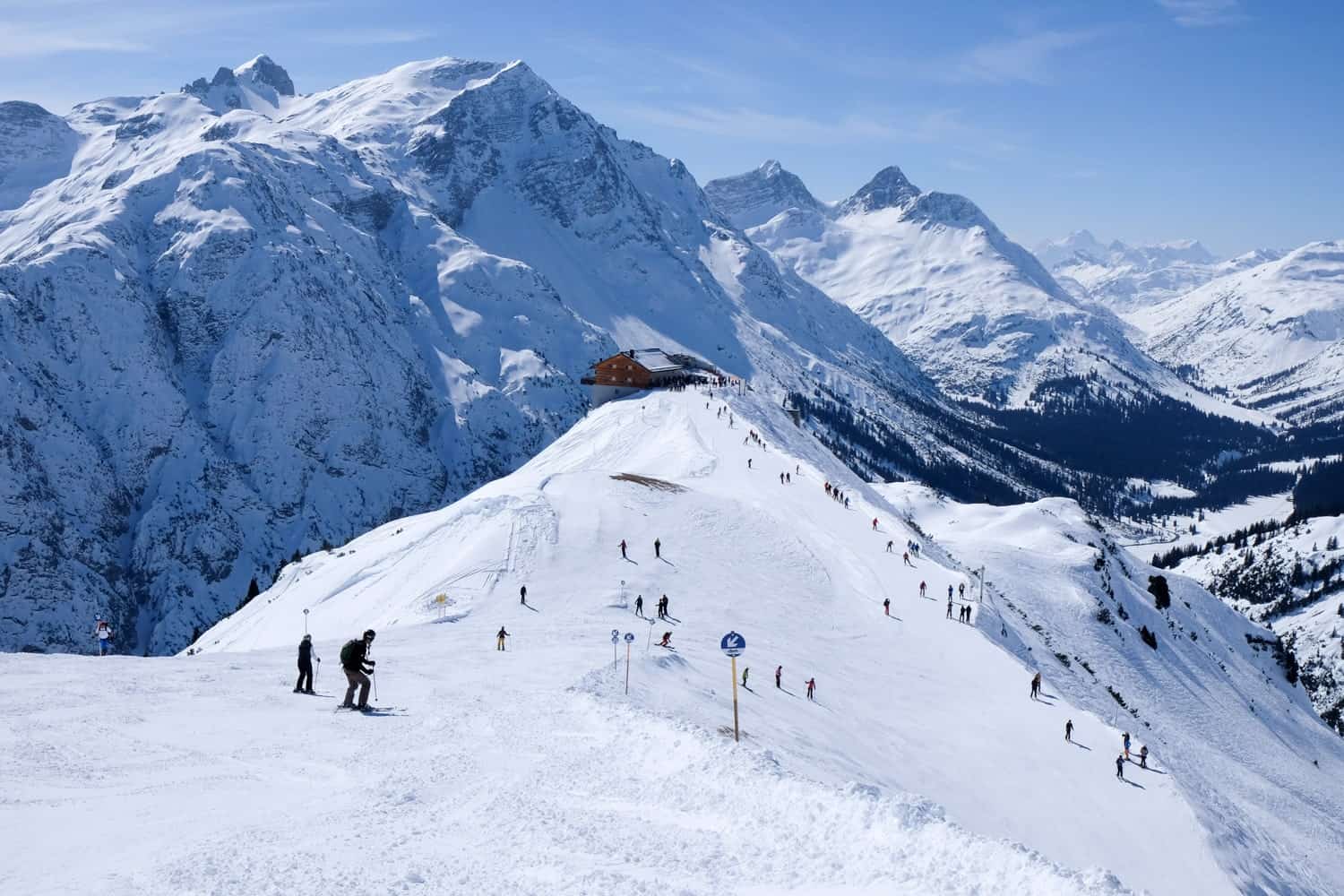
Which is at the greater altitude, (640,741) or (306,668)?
(306,668)

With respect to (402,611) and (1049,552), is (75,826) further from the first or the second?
(1049,552)

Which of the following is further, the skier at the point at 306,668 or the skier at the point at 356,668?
the skier at the point at 306,668

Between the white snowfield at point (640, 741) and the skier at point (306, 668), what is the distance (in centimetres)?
68

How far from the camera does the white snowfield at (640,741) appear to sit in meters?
15.7

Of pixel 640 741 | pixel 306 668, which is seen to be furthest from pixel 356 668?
pixel 640 741

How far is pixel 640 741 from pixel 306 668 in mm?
10149

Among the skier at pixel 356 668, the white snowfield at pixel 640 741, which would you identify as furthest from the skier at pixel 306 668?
the skier at pixel 356 668

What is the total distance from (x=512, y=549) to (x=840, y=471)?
206 ft

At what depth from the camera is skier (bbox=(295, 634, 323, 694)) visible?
26.0 m

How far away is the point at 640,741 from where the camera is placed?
22875 millimetres

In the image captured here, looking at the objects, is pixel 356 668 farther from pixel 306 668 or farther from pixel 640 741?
pixel 640 741

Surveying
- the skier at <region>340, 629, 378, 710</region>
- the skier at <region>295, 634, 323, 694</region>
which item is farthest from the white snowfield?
the skier at <region>340, 629, 378, 710</region>

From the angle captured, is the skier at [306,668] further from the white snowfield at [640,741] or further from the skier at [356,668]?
the skier at [356,668]

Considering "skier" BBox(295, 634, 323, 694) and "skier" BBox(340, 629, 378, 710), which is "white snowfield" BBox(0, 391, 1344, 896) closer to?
"skier" BBox(295, 634, 323, 694)
